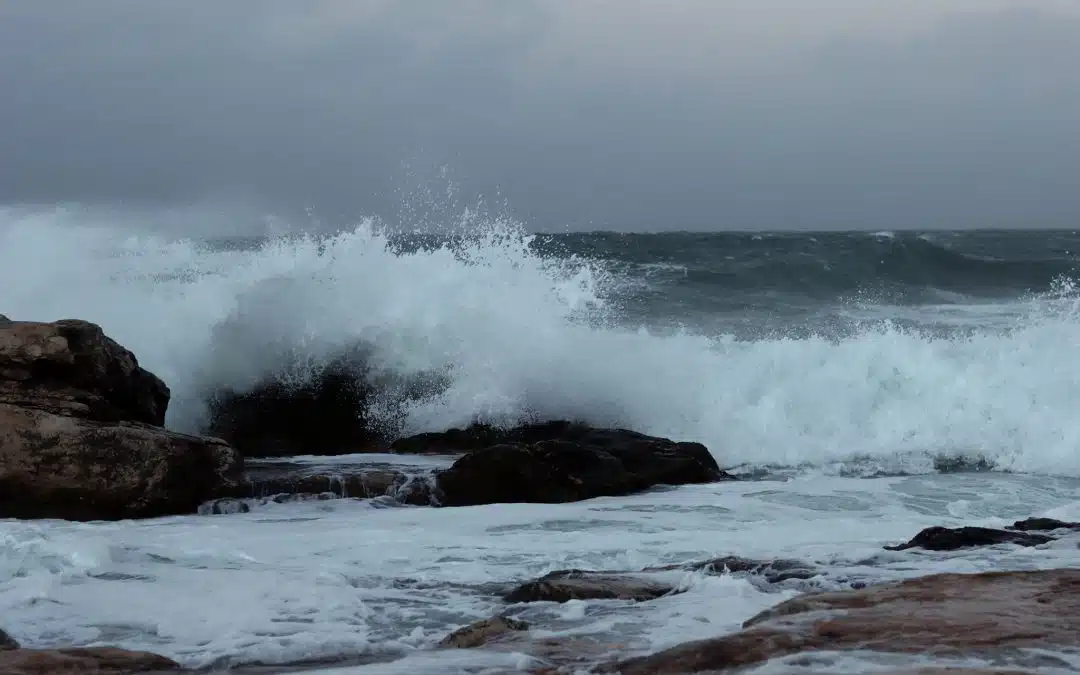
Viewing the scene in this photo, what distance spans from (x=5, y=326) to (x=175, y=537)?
2480mm

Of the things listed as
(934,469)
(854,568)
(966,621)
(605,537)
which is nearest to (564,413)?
(934,469)

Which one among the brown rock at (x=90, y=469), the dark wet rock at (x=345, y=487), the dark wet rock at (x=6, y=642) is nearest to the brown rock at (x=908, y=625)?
the dark wet rock at (x=6, y=642)

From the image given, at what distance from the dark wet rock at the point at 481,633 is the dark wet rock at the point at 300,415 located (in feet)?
19.4

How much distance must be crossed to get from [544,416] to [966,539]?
5.45 m

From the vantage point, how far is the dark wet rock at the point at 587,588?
480cm

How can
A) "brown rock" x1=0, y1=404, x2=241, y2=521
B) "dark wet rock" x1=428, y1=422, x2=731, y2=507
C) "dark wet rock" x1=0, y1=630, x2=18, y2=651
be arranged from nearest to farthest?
"dark wet rock" x1=0, y1=630, x2=18, y2=651
"brown rock" x1=0, y1=404, x2=241, y2=521
"dark wet rock" x1=428, y1=422, x2=731, y2=507

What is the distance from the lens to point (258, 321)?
11.9m

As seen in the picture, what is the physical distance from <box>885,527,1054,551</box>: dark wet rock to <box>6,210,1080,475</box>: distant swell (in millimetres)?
4167

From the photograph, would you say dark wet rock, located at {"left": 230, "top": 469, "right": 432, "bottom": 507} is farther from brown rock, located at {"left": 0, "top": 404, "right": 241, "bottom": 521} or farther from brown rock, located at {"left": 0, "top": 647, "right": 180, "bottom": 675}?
brown rock, located at {"left": 0, "top": 647, "right": 180, "bottom": 675}

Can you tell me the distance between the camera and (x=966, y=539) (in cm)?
582

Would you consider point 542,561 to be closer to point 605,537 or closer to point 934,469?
point 605,537

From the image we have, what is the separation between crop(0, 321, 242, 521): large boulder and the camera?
23.5 ft

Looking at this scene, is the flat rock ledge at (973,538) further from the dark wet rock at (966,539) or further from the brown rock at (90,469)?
the brown rock at (90,469)

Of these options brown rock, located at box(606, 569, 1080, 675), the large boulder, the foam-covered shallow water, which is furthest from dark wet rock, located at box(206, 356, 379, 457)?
brown rock, located at box(606, 569, 1080, 675)
